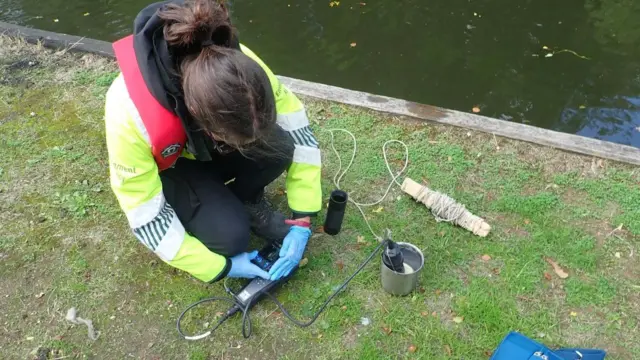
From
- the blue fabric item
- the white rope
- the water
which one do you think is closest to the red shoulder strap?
the white rope

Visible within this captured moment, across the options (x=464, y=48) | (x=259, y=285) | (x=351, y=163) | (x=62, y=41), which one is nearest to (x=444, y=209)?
(x=351, y=163)

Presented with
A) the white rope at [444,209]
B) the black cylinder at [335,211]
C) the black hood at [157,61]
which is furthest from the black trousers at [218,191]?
the white rope at [444,209]

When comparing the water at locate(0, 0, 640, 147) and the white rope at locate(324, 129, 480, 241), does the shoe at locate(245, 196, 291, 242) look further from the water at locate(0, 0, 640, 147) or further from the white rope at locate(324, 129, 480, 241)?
the water at locate(0, 0, 640, 147)

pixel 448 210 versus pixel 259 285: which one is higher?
pixel 448 210

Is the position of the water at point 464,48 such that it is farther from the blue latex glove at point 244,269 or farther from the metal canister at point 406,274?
the blue latex glove at point 244,269

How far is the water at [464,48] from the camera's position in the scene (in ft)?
15.0

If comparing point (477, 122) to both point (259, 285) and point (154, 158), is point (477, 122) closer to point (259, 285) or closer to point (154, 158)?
point (259, 285)

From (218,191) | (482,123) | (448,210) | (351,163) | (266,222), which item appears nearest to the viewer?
(218,191)

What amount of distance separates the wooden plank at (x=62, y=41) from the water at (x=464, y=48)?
1.21 meters

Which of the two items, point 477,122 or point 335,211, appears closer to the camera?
point 335,211

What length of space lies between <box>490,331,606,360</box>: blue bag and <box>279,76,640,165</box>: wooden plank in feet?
4.99

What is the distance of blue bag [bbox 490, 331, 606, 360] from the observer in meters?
2.02

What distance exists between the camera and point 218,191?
2.65m

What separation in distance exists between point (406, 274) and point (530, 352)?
0.63 metres
